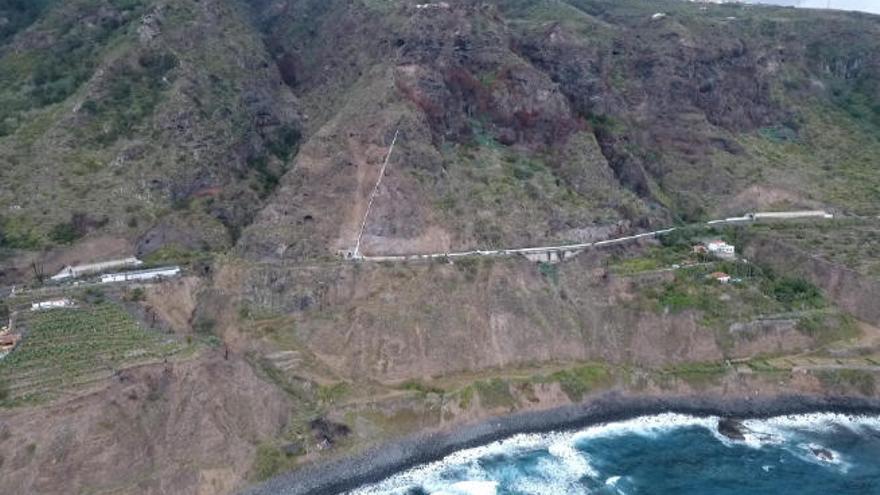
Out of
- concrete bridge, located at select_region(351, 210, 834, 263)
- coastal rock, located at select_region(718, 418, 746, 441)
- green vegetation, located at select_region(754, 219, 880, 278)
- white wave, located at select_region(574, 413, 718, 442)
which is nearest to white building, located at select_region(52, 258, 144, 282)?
concrete bridge, located at select_region(351, 210, 834, 263)

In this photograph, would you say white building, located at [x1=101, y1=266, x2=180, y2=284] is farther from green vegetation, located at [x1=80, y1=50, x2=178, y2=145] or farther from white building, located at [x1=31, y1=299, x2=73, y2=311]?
green vegetation, located at [x1=80, y1=50, x2=178, y2=145]

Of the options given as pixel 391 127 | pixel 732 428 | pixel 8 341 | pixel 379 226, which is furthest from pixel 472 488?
pixel 391 127

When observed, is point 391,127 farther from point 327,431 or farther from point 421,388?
point 327,431

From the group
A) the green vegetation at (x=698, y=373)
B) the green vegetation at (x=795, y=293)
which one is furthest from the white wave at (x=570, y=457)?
the green vegetation at (x=795, y=293)

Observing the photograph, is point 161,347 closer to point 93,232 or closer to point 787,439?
point 93,232

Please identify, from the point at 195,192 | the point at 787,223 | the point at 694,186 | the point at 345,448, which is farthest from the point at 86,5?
the point at 787,223

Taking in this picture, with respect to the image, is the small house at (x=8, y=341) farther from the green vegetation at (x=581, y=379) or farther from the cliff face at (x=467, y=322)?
the green vegetation at (x=581, y=379)
